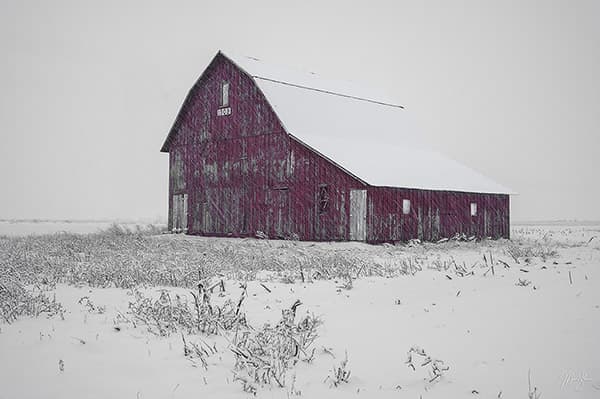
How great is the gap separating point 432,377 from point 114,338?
143 inches

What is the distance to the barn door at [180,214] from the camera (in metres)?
29.5

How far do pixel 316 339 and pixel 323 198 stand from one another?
54.4ft

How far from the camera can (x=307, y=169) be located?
23625 millimetres

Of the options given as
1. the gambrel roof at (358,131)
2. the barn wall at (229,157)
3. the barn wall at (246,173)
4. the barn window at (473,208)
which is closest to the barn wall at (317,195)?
the barn wall at (246,173)

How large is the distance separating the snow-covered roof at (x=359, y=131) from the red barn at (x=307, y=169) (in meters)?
0.07

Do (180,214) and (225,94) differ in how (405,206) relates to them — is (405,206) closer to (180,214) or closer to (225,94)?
(225,94)

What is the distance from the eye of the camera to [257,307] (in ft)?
28.1

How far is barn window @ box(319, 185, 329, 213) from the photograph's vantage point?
906 inches

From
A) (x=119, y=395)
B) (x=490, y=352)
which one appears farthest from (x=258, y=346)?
(x=490, y=352)

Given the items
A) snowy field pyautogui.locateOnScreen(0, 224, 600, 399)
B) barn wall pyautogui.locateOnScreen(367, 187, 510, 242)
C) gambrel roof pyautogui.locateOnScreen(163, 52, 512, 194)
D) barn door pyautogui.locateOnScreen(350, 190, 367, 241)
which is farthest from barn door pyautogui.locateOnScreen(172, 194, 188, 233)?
snowy field pyautogui.locateOnScreen(0, 224, 600, 399)

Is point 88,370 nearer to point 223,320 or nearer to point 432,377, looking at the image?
point 223,320

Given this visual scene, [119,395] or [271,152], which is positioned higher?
[271,152]

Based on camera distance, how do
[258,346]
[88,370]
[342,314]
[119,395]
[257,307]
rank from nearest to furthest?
[119,395] → [88,370] → [258,346] → [342,314] → [257,307]

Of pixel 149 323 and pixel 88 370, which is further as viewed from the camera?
pixel 149 323
